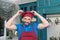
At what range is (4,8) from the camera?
10.5 metres

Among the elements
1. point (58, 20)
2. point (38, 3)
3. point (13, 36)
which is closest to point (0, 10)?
point (13, 36)

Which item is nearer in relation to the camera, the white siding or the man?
the man

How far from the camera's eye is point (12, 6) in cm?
1053

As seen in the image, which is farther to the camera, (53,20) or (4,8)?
(4,8)

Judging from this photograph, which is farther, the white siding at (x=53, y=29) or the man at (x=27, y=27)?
the white siding at (x=53, y=29)

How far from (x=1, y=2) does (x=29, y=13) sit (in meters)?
6.69

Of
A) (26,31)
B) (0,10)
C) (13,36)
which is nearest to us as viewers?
(26,31)

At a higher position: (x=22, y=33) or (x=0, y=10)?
(x=0, y=10)

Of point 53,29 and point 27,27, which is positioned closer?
point 27,27

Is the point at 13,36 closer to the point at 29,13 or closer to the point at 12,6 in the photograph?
the point at 12,6

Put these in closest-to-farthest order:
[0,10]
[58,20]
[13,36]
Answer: [58,20] → [13,36] → [0,10]

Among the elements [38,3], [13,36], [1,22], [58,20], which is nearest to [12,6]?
[1,22]

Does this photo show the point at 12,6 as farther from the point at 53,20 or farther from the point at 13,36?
the point at 53,20

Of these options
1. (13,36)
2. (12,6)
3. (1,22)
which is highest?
(12,6)
